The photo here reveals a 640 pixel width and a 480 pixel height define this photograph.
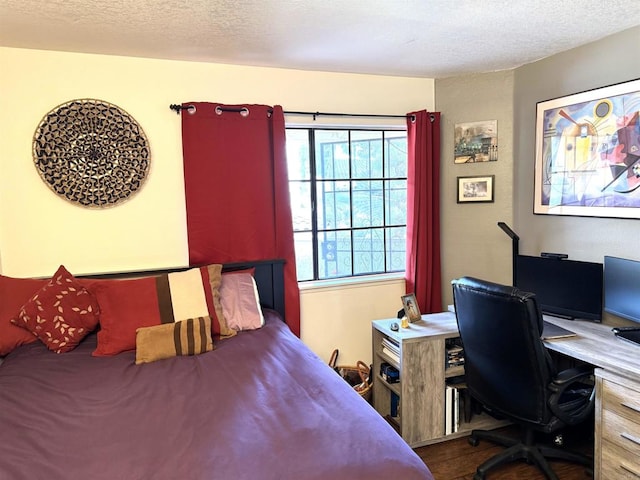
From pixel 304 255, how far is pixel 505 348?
165 cm

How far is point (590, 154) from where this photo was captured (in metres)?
2.60

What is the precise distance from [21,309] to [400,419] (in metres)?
2.17

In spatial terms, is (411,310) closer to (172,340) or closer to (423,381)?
(423,381)

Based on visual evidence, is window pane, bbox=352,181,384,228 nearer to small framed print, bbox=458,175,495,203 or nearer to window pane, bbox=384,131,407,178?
window pane, bbox=384,131,407,178

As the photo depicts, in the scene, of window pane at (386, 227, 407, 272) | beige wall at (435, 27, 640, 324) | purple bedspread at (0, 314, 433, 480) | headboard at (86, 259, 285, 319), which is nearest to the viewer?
purple bedspread at (0, 314, 433, 480)

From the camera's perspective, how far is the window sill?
3254 mm

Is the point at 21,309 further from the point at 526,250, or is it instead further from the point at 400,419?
the point at 526,250

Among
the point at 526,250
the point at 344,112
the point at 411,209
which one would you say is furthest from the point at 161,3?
the point at 526,250

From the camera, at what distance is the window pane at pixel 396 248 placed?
356 cm

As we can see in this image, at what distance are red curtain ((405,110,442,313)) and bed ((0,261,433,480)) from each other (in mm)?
1474

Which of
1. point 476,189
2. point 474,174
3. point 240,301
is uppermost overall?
point 474,174

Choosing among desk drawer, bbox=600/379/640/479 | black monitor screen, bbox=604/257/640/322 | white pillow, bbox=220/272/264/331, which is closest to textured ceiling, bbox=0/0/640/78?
black monitor screen, bbox=604/257/640/322

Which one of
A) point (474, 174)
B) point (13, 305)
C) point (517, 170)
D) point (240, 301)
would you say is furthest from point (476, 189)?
point (13, 305)

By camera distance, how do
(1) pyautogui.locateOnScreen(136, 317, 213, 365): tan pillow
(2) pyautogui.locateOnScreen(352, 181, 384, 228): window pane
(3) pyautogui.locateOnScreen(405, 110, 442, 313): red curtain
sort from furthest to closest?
(2) pyautogui.locateOnScreen(352, 181, 384, 228): window pane
(3) pyautogui.locateOnScreen(405, 110, 442, 313): red curtain
(1) pyautogui.locateOnScreen(136, 317, 213, 365): tan pillow
